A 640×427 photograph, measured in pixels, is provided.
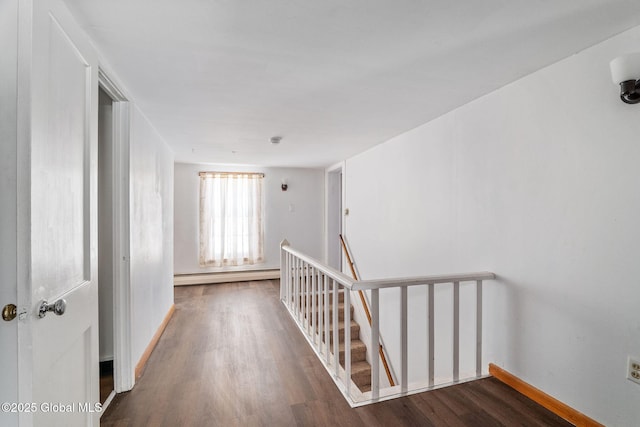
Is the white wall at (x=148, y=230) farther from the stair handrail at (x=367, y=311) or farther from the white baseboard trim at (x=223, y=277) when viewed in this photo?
the stair handrail at (x=367, y=311)

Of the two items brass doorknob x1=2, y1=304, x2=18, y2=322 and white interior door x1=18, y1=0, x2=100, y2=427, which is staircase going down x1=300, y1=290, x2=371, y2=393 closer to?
white interior door x1=18, y1=0, x2=100, y2=427

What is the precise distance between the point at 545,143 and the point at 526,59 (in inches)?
19.5

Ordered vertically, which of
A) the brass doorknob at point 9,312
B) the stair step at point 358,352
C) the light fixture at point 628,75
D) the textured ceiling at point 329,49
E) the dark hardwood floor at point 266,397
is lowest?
the stair step at point 358,352

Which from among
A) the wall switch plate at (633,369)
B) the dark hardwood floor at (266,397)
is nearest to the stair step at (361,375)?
the dark hardwood floor at (266,397)

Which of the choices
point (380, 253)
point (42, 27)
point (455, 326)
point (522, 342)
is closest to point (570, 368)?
point (522, 342)

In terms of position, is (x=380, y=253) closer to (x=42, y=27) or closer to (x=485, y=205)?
(x=485, y=205)

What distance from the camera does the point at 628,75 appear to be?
1.29m

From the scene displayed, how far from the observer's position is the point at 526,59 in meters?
1.64

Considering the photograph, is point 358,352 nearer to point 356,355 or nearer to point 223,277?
point 356,355

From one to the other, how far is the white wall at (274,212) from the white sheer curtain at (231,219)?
0.39 feet

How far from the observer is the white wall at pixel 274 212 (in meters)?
5.18

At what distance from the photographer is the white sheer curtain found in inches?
206

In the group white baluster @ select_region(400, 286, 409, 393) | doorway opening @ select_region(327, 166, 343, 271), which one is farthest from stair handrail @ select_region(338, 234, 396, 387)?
doorway opening @ select_region(327, 166, 343, 271)

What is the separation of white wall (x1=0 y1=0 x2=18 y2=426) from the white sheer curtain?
4524mm
